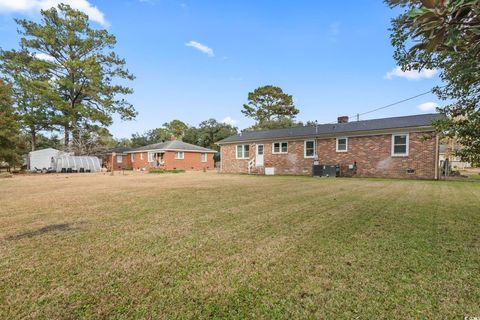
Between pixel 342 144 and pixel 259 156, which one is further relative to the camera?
pixel 259 156

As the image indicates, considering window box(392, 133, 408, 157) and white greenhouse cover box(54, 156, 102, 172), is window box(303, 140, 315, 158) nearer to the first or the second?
window box(392, 133, 408, 157)

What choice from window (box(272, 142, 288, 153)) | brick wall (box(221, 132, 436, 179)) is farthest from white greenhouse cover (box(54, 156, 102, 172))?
window (box(272, 142, 288, 153))

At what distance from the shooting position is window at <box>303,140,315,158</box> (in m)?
18.3

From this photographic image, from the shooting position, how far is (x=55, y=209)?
6.09m

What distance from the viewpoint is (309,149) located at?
60.8 feet

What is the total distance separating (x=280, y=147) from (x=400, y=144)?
827 cm

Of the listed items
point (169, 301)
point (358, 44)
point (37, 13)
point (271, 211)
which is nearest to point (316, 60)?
point (358, 44)

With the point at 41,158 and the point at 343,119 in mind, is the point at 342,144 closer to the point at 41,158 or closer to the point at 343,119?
the point at 343,119

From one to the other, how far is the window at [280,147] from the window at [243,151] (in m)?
2.83

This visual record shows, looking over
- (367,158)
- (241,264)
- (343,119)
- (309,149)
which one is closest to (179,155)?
(309,149)

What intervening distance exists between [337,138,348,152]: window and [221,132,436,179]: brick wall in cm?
21

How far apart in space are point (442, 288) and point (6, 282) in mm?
4293

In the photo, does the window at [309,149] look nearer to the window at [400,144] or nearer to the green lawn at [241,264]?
the window at [400,144]

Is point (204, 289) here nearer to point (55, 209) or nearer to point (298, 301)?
point (298, 301)
